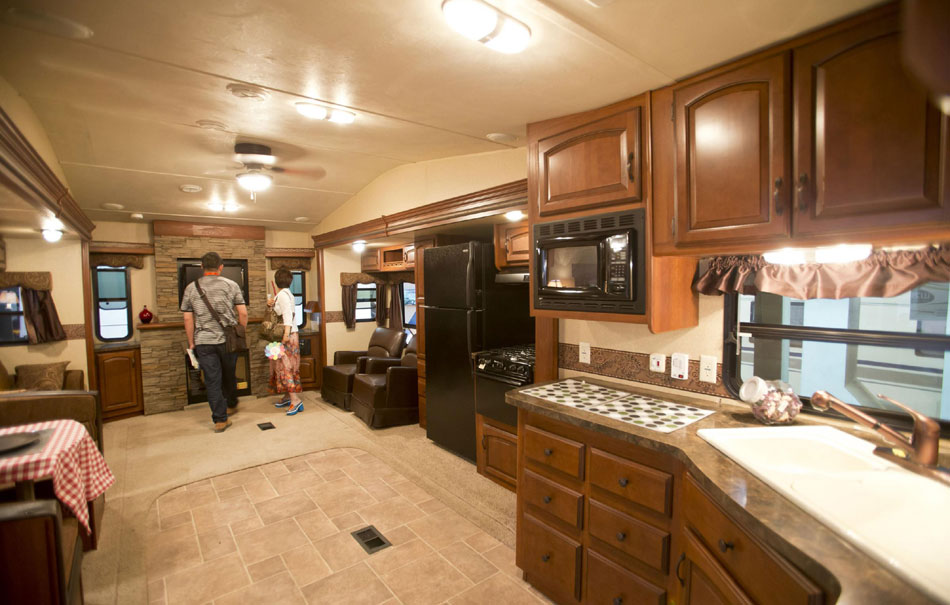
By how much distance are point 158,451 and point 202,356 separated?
0.93 meters

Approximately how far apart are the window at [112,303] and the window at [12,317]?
888 millimetres

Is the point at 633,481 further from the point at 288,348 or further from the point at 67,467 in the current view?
the point at 288,348

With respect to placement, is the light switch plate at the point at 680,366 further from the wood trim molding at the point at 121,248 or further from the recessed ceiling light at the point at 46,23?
the wood trim molding at the point at 121,248

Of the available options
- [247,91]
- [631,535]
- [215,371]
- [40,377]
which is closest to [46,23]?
[247,91]

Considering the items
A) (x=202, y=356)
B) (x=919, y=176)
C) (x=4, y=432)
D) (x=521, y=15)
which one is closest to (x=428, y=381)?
(x=202, y=356)

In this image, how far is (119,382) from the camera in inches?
195

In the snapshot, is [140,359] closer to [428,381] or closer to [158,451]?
[158,451]

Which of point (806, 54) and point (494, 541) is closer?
point (806, 54)

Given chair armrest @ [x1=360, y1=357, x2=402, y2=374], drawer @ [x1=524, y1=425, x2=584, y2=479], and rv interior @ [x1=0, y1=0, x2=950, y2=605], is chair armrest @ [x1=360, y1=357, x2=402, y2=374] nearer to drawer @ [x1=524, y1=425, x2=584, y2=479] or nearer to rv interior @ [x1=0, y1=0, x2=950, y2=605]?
rv interior @ [x1=0, y1=0, x2=950, y2=605]

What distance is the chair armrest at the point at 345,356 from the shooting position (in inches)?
231

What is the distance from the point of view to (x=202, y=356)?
443cm

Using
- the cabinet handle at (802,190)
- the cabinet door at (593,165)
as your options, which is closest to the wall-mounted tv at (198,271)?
the cabinet door at (593,165)

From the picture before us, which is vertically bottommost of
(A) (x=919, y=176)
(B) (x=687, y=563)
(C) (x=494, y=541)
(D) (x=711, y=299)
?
(C) (x=494, y=541)

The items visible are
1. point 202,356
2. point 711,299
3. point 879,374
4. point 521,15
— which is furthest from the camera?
point 202,356
